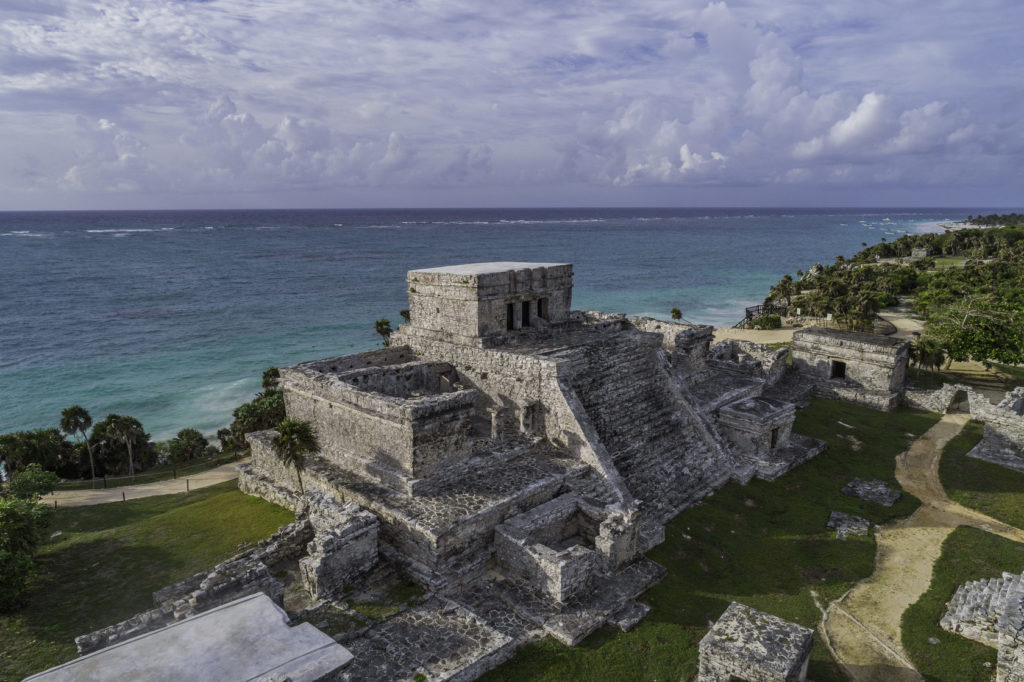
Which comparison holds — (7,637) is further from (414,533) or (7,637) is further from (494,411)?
(494,411)

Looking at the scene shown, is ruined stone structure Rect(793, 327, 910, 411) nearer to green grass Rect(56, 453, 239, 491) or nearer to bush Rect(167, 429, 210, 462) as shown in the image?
green grass Rect(56, 453, 239, 491)

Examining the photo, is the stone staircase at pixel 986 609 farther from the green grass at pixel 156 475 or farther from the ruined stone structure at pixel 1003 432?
the green grass at pixel 156 475

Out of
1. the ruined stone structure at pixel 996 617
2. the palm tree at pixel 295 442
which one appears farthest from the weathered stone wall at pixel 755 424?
the palm tree at pixel 295 442

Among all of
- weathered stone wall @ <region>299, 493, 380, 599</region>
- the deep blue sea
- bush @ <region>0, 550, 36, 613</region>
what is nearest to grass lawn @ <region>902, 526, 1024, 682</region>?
weathered stone wall @ <region>299, 493, 380, 599</region>

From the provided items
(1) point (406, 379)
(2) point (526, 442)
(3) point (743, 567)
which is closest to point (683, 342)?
(2) point (526, 442)

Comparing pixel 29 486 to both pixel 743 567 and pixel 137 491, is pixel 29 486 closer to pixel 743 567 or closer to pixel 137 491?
pixel 137 491

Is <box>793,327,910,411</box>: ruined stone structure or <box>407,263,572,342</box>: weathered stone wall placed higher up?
<box>407,263,572,342</box>: weathered stone wall
